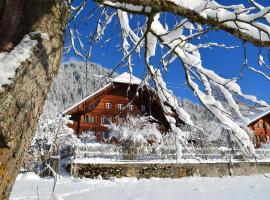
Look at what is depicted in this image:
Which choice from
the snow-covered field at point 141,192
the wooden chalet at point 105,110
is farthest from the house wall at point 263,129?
the snow-covered field at point 141,192

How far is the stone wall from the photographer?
64.2ft

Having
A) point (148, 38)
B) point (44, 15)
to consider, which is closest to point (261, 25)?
point (148, 38)

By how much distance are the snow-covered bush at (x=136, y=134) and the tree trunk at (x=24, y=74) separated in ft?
68.1

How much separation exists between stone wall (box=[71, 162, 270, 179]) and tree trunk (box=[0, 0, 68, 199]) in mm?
17806

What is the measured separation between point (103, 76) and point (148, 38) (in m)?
1.15

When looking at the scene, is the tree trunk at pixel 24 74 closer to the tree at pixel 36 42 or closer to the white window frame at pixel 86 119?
the tree at pixel 36 42

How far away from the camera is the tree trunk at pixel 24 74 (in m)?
1.54

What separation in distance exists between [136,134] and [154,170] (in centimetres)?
514

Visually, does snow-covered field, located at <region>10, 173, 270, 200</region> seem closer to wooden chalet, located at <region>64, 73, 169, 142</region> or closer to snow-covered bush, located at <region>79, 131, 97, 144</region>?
snow-covered bush, located at <region>79, 131, 97, 144</region>

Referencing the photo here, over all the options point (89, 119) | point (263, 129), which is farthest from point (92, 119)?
point (263, 129)

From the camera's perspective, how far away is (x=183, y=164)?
2167 cm

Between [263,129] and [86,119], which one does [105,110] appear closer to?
[86,119]

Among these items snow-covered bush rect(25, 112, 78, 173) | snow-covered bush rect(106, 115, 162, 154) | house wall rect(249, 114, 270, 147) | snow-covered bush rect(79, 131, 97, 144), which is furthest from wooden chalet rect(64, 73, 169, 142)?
house wall rect(249, 114, 270, 147)

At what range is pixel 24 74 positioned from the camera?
1628 millimetres
